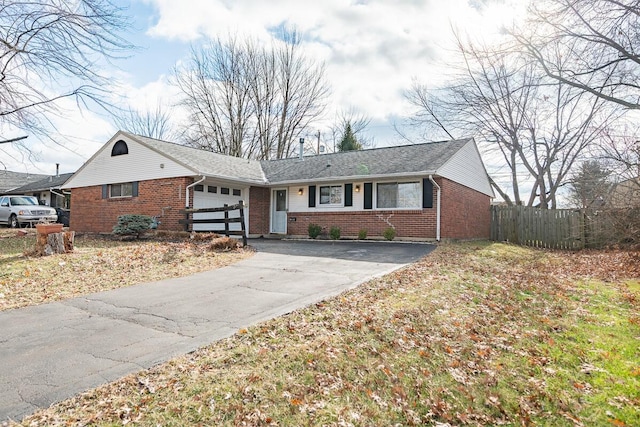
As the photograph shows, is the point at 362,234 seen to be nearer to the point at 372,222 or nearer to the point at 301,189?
the point at 372,222

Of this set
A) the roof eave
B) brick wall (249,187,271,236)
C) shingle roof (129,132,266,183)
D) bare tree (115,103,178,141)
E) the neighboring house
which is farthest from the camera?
bare tree (115,103,178,141)

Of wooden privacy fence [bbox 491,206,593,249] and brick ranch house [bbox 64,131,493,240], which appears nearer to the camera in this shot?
brick ranch house [bbox 64,131,493,240]

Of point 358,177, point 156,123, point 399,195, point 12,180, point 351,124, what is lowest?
point 399,195

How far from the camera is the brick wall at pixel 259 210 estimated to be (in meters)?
17.5

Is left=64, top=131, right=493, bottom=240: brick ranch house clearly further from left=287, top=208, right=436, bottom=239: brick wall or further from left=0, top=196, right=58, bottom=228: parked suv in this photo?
left=0, top=196, right=58, bottom=228: parked suv

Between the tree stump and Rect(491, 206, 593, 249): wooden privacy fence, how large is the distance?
58.4ft

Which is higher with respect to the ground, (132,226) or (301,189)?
(301,189)

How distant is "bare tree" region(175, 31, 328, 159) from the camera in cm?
3038

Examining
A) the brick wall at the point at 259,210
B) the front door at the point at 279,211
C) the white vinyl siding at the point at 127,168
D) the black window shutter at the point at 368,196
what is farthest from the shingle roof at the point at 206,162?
the black window shutter at the point at 368,196

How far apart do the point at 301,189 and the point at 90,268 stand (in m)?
10.5

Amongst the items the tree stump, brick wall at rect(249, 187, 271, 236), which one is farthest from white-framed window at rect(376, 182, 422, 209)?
the tree stump

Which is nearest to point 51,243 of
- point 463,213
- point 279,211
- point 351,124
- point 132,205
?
point 132,205

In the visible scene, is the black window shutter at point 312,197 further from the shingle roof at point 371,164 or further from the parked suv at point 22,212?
the parked suv at point 22,212

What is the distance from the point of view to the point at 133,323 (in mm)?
4695
